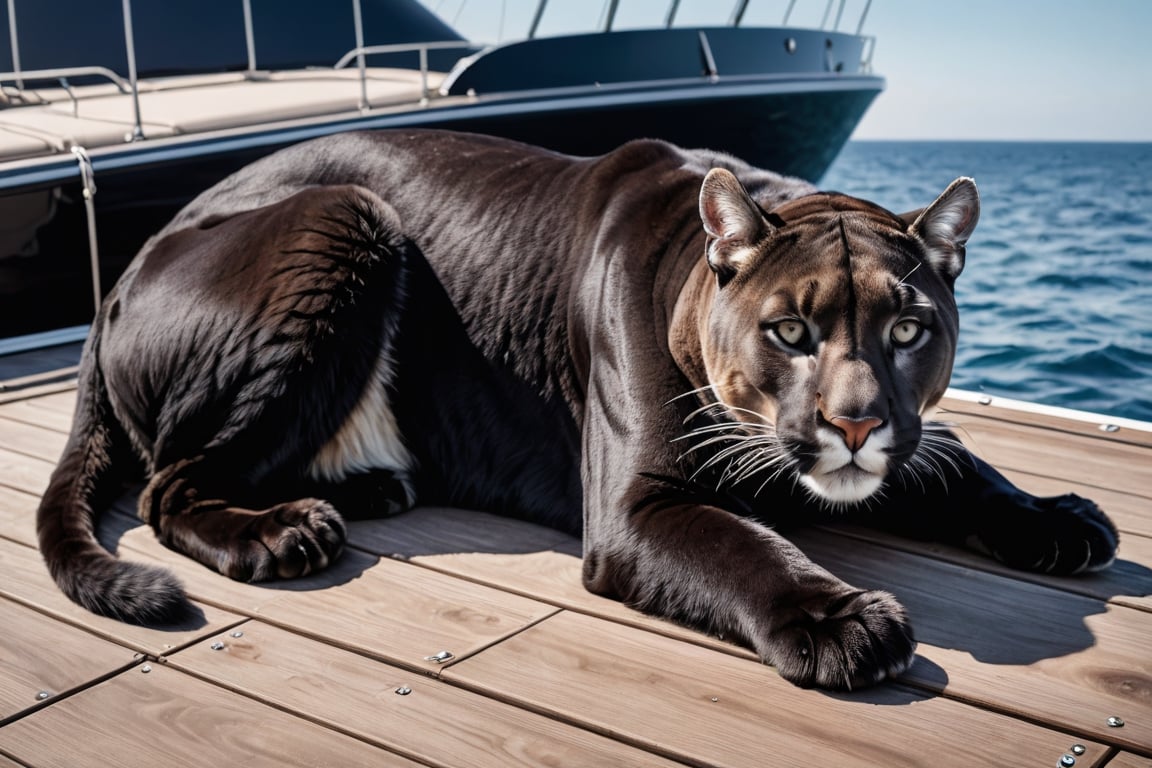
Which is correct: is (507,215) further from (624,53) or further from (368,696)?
(624,53)

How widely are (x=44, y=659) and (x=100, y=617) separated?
185mm

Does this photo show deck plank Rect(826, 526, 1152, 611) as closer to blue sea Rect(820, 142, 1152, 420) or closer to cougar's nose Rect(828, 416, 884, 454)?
cougar's nose Rect(828, 416, 884, 454)

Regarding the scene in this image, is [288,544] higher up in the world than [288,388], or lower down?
lower down

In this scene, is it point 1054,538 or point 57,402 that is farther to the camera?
point 57,402

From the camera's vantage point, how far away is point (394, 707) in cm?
197

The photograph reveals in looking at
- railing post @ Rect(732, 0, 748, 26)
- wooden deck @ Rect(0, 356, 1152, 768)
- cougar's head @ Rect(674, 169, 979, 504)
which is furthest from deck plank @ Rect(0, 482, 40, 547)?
railing post @ Rect(732, 0, 748, 26)

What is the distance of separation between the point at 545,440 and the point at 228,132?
291cm

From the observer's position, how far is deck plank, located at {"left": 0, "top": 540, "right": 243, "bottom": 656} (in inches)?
87.7

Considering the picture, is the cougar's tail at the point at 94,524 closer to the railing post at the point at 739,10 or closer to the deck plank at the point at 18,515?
the deck plank at the point at 18,515

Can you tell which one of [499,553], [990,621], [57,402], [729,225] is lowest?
[57,402]

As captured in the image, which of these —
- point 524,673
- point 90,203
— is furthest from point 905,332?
point 90,203

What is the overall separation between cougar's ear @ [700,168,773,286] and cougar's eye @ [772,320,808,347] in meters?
0.20

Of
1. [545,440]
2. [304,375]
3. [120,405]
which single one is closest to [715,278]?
[545,440]

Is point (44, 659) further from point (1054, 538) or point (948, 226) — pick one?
point (1054, 538)
